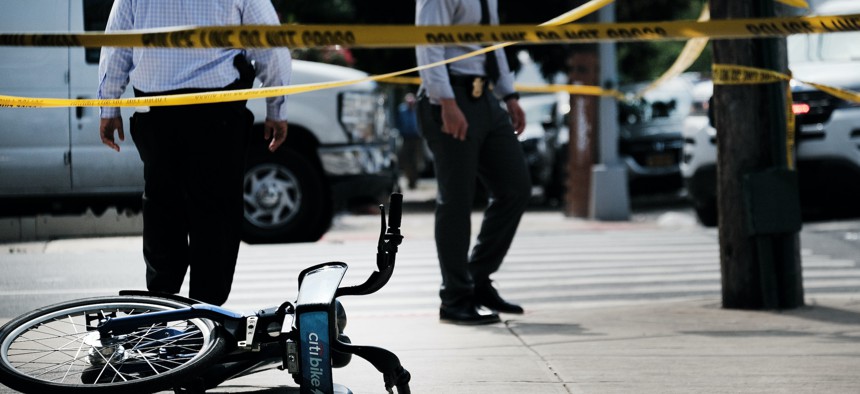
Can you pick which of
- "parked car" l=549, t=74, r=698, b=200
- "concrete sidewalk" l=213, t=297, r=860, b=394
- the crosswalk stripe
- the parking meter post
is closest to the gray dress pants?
"concrete sidewalk" l=213, t=297, r=860, b=394

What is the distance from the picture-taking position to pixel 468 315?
659 centimetres

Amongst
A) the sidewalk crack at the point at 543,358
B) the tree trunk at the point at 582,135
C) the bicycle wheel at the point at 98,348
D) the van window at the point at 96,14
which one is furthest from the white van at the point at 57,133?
the tree trunk at the point at 582,135

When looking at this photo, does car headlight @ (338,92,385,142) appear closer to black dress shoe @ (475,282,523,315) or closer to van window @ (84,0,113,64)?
black dress shoe @ (475,282,523,315)

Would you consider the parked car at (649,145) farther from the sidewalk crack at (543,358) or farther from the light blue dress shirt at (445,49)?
the sidewalk crack at (543,358)

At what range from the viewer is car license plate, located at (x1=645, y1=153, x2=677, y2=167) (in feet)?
58.2

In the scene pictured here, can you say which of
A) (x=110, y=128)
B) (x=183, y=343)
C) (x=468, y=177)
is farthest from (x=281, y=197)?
(x=183, y=343)

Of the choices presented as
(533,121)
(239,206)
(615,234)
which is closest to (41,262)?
(239,206)

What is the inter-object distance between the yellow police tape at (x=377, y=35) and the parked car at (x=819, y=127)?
7.49m

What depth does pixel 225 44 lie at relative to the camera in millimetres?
4121

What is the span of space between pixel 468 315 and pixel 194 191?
199 centimetres

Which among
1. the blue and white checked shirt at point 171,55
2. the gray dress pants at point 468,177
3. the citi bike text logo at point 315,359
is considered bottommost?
the citi bike text logo at point 315,359

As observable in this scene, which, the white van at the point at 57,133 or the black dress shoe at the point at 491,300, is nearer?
the white van at the point at 57,133

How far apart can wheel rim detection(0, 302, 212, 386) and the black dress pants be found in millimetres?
584

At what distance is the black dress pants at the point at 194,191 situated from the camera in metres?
4.96
